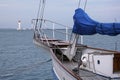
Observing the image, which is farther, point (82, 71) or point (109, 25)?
point (82, 71)

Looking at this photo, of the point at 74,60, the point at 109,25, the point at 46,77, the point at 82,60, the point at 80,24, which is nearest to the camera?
the point at 109,25

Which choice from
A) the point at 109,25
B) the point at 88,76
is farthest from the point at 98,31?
the point at 88,76

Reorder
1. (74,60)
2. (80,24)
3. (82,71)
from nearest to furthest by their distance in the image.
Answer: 1. (80,24)
2. (82,71)
3. (74,60)

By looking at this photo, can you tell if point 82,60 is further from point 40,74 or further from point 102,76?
point 40,74

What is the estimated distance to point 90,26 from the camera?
10.7 metres

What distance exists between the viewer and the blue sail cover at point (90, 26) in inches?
404

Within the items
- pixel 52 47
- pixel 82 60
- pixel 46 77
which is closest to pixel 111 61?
pixel 82 60

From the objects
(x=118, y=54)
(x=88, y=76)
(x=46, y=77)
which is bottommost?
(x=46, y=77)

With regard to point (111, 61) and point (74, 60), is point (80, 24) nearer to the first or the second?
point (111, 61)

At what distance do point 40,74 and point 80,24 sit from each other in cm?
1244

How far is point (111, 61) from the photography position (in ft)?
36.4

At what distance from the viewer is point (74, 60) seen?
15.6 m

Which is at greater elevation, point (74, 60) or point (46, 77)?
point (74, 60)

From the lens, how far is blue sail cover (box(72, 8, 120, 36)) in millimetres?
10273
